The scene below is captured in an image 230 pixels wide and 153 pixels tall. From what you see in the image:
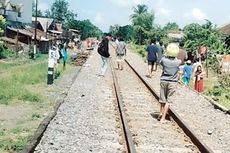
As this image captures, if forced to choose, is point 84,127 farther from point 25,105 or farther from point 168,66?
point 25,105

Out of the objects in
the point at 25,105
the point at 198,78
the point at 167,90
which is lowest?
the point at 25,105

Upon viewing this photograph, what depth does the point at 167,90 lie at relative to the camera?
11.2 meters

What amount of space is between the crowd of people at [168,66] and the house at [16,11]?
44.1m

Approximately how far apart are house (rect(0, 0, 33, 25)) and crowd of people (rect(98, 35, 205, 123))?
4406cm

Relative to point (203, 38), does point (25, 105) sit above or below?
below

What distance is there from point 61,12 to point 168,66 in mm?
144123

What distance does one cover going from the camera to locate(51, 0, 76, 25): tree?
152000 millimetres

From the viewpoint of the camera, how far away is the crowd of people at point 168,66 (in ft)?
36.0

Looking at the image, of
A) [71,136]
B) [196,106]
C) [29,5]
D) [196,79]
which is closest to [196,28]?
[196,79]

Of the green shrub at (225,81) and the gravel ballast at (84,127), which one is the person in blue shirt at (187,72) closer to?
the green shrub at (225,81)

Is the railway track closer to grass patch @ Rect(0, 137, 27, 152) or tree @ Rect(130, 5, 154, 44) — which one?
grass patch @ Rect(0, 137, 27, 152)

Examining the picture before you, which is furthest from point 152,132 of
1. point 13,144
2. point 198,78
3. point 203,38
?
point 203,38

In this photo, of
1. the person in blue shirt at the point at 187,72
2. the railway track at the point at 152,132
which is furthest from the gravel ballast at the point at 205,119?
the person in blue shirt at the point at 187,72

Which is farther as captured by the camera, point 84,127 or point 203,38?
point 203,38
